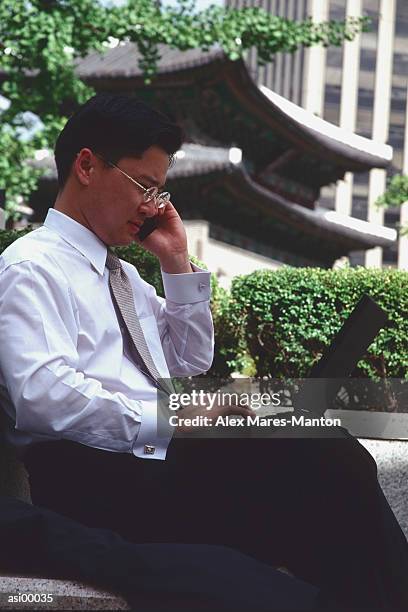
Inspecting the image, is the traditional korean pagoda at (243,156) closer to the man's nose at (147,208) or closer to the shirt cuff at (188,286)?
the shirt cuff at (188,286)

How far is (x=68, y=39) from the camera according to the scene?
897 cm

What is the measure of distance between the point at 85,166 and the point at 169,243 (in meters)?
0.39

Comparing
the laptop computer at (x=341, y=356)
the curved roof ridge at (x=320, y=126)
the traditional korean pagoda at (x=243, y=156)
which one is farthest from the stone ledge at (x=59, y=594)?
the curved roof ridge at (x=320, y=126)

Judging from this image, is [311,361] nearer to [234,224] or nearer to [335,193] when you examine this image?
[234,224]

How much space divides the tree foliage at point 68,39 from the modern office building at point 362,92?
170ft

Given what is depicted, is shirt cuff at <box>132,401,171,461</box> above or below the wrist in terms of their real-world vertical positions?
below

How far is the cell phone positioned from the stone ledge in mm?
965

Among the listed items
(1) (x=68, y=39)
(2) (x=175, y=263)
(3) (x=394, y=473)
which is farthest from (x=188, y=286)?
(1) (x=68, y=39)

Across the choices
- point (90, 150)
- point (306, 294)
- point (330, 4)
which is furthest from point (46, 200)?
point (330, 4)

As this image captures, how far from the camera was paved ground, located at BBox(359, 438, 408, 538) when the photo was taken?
3856 mm

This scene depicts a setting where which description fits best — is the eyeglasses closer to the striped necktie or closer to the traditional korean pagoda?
the striped necktie

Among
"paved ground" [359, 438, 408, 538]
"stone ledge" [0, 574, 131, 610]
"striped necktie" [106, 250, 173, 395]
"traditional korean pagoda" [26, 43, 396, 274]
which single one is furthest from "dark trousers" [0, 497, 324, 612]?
"traditional korean pagoda" [26, 43, 396, 274]

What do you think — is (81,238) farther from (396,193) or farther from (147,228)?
(396,193)

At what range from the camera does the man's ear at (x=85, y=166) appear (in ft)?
6.22
